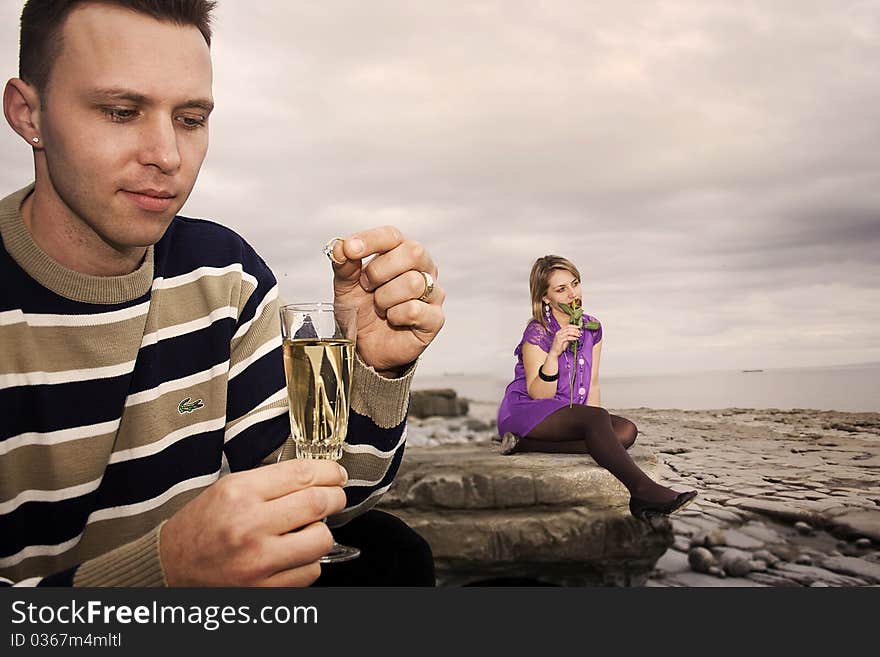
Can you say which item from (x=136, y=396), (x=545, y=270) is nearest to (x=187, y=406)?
(x=136, y=396)

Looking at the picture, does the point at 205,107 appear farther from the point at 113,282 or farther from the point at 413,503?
the point at 413,503

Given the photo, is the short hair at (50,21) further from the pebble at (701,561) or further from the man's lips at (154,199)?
the pebble at (701,561)

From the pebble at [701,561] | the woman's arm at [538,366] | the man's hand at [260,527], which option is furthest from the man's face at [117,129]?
the pebble at [701,561]

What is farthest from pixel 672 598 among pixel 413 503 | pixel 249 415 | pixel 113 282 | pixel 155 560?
pixel 413 503

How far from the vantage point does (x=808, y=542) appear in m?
2.34

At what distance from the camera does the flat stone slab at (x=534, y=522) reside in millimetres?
2510

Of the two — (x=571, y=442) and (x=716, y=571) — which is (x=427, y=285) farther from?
(x=716, y=571)

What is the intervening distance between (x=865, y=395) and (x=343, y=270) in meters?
2.33

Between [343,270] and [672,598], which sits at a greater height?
[343,270]

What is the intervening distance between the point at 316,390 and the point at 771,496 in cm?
218

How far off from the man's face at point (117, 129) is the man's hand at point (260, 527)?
Answer: 0.66m

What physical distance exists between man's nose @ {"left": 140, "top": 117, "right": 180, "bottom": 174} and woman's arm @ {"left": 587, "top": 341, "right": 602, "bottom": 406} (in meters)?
1.90

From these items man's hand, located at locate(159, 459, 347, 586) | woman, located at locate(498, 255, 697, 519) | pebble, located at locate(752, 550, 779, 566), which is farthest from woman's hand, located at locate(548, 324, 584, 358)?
man's hand, located at locate(159, 459, 347, 586)

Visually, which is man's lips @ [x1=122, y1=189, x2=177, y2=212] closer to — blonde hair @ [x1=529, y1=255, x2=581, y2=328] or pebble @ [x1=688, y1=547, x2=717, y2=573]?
blonde hair @ [x1=529, y1=255, x2=581, y2=328]
